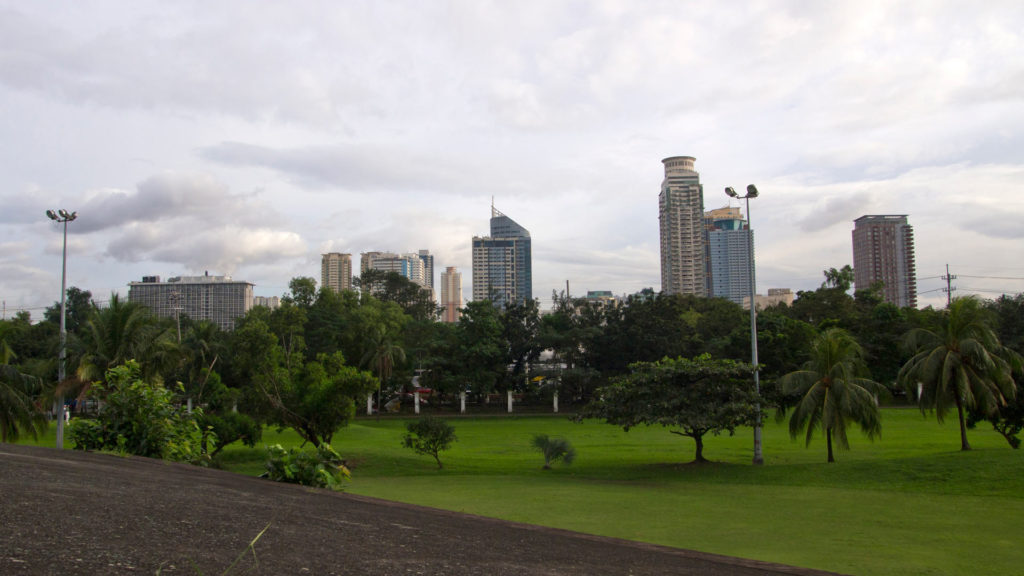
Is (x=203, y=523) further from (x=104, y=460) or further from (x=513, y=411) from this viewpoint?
(x=513, y=411)

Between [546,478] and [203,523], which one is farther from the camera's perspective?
[546,478]

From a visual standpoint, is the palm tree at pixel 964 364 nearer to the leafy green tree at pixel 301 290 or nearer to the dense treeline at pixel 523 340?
the dense treeline at pixel 523 340

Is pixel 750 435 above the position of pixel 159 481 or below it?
below

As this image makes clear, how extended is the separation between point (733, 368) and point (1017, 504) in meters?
8.87

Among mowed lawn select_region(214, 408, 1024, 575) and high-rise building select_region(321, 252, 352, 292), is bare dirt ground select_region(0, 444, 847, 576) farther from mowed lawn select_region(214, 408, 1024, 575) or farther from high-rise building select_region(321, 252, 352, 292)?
high-rise building select_region(321, 252, 352, 292)

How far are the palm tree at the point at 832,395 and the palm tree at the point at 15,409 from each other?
23.5 meters

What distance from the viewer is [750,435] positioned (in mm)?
37438

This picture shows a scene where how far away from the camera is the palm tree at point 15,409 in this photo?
1983cm

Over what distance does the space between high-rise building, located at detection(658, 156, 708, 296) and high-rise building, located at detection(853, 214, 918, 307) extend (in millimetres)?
38200

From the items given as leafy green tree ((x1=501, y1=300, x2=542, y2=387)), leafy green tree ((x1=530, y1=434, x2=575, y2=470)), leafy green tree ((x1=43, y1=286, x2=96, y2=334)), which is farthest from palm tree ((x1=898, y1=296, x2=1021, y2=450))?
leafy green tree ((x1=43, y1=286, x2=96, y2=334))

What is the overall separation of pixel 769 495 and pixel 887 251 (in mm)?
174618

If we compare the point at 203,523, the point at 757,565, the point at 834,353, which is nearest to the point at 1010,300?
the point at 834,353

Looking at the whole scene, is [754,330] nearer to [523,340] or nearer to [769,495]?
[769,495]

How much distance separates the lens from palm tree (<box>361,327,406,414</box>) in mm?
55844
